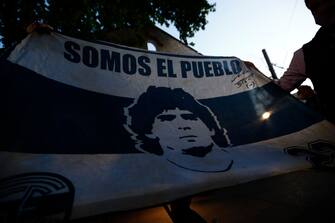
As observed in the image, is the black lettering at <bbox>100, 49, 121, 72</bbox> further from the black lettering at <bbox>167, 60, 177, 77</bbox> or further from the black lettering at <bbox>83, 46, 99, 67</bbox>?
the black lettering at <bbox>167, 60, 177, 77</bbox>

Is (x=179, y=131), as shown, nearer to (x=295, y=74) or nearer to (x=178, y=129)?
(x=178, y=129)

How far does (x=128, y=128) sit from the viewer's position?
5.83 feet

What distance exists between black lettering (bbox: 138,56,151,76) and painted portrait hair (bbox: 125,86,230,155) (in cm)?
19

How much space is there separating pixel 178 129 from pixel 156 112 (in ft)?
0.78

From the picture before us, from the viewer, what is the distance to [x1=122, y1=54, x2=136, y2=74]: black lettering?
89.5 inches

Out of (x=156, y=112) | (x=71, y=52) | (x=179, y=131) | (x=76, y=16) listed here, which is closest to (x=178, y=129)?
(x=179, y=131)

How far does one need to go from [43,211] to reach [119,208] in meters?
0.34

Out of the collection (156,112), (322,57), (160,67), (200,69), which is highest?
(200,69)

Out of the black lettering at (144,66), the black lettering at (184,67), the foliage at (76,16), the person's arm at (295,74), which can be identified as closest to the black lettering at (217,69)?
the black lettering at (184,67)

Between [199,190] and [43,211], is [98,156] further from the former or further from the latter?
[199,190]

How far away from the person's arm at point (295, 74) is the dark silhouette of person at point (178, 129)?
1.03 metres

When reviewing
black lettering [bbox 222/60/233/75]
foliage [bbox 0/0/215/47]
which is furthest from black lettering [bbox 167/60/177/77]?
foliage [bbox 0/0/215/47]

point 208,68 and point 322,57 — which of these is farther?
point 208,68

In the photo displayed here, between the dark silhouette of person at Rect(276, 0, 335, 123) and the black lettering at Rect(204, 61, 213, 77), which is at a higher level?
the black lettering at Rect(204, 61, 213, 77)
